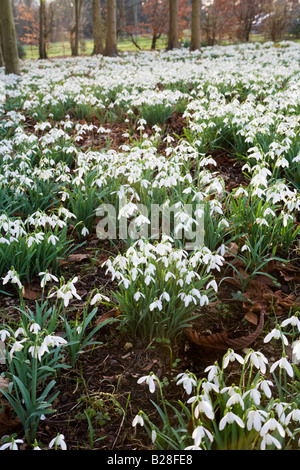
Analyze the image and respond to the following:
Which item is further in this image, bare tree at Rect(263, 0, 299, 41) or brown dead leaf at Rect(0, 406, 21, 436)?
bare tree at Rect(263, 0, 299, 41)

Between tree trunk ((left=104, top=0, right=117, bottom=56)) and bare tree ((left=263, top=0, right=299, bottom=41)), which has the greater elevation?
bare tree ((left=263, top=0, right=299, bottom=41))

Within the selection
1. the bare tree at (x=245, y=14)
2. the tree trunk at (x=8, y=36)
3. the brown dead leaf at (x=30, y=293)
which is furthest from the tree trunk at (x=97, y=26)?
the brown dead leaf at (x=30, y=293)

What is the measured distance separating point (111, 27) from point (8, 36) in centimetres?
577

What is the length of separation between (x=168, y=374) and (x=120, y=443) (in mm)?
452

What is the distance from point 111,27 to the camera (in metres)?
14.2

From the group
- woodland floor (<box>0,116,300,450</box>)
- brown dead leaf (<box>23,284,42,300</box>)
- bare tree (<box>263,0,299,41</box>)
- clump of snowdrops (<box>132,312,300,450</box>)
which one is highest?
bare tree (<box>263,0,299,41</box>)

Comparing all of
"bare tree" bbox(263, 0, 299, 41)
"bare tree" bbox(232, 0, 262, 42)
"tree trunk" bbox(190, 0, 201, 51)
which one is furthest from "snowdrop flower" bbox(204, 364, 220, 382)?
"bare tree" bbox(232, 0, 262, 42)

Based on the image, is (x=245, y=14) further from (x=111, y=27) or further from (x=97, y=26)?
(x=111, y=27)

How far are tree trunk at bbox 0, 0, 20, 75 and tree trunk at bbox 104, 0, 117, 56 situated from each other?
484 cm

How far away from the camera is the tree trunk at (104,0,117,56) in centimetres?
1359

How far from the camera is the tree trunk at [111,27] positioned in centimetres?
1359

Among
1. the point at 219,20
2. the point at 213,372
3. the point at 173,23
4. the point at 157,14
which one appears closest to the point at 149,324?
the point at 213,372

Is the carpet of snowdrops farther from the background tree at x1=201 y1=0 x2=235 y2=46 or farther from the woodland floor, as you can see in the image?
the background tree at x1=201 y1=0 x2=235 y2=46

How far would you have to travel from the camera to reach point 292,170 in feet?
12.4
